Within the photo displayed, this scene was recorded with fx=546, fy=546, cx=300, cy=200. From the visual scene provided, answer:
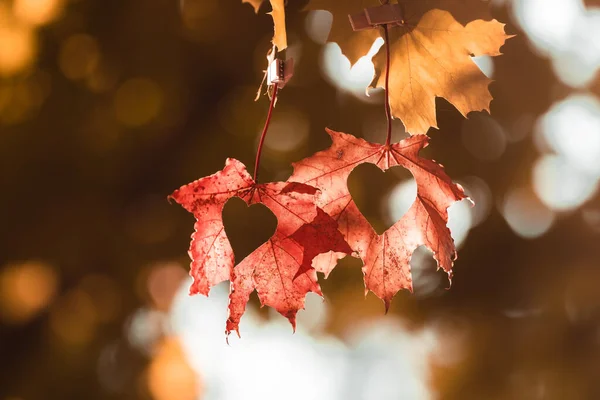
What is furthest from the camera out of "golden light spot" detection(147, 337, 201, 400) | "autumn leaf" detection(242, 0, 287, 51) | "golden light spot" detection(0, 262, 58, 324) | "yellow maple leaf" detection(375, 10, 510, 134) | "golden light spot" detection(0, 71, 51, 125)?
"golden light spot" detection(147, 337, 201, 400)

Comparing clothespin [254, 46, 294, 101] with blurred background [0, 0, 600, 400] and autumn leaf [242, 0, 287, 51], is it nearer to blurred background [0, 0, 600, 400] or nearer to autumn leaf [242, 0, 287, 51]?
autumn leaf [242, 0, 287, 51]

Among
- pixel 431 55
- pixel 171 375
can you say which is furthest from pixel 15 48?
pixel 431 55

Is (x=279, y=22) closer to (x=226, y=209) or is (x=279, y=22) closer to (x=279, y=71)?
(x=279, y=71)

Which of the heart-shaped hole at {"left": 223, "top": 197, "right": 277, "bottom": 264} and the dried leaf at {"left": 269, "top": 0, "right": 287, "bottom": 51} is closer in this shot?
the dried leaf at {"left": 269, "top": 0, "right": 287, "bottom": 51}

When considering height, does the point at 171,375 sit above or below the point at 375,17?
below

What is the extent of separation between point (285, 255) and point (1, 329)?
298 centimetres

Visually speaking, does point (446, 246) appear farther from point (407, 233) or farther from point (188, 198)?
point (188, 198)

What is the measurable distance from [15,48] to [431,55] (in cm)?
312

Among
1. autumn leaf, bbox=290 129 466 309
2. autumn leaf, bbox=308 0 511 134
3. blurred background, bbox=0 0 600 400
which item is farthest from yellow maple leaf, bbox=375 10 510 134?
blurred background, bbox=0 0 600 400

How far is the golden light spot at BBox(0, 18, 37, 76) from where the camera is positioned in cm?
310

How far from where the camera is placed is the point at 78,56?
338cm

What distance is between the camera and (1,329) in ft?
9.86

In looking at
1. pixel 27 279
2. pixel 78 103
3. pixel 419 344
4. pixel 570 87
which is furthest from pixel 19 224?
pixel 570 87

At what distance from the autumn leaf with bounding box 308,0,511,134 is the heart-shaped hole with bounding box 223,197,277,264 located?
2509 mm
